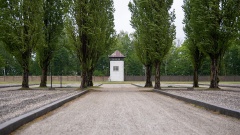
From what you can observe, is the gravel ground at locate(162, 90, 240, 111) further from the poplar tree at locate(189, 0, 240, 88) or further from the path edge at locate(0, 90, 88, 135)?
the poplar tree at locate(189, 0, 240, 88)

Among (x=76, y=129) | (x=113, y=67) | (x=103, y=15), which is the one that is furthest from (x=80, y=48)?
(x=113, y=67)

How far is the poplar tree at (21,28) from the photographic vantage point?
23.6m

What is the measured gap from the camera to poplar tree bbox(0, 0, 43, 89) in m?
23.6

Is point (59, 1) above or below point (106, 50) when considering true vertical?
above

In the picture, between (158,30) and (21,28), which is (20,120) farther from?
(158,30)

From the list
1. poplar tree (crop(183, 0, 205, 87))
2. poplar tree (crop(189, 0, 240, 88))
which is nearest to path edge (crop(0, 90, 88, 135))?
poplar tree (crop(189, 0, 240, 88))

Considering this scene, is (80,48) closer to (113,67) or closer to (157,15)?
(157,15)

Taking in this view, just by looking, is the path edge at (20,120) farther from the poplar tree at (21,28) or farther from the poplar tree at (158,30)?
the poplar tree at (158,30)

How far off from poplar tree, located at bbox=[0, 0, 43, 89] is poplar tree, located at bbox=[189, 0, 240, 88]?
1402 cm

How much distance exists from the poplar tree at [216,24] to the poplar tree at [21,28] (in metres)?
14.0

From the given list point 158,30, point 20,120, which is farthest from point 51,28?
point 20,120

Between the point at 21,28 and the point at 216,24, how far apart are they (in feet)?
53.4

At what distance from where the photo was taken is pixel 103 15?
27.6m

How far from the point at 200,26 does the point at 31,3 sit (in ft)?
48.7
